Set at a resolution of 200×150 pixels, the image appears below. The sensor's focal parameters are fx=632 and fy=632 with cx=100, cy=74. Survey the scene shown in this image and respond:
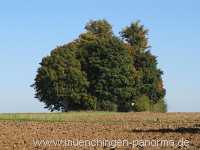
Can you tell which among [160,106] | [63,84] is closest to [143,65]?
[160,106]

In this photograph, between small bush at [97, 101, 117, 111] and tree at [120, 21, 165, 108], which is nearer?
small bush at [97, 101, 117, 111]

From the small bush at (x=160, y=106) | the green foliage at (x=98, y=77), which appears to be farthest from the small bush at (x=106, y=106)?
the small bush at (x=160, y=106)

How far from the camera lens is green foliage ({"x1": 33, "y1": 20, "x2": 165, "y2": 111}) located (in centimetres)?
8419

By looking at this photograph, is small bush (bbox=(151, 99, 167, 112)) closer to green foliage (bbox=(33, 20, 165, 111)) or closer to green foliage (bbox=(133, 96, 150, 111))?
green foliage (bbox=(33, 20, 165, 111))

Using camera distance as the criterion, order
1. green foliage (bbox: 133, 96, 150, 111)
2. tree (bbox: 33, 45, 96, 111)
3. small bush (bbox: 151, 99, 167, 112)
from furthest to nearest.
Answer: small bush (bbox: 151, 99, 167, 112), green foliage (bbox: 133, 96, 150, 111), tree (bbox: 33, 45, 96, 111)

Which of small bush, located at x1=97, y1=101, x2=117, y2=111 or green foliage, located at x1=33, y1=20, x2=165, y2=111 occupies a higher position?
green foliage, located at x1=33, y1=20, x2=165, y2=111

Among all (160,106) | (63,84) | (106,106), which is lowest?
(106,106)

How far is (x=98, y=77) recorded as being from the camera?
8681 centimetres

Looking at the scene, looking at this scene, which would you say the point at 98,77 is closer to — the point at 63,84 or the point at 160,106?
the point at 63,84

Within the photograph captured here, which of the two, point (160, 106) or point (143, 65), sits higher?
point (143, 65)

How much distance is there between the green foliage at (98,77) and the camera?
8419 centimetres

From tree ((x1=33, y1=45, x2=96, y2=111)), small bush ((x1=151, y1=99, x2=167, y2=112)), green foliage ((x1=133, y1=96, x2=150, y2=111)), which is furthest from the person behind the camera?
small bush ((x1=151, y1=99, x2=167, y2=112))

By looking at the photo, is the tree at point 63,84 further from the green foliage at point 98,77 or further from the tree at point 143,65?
the tree at point 143,65

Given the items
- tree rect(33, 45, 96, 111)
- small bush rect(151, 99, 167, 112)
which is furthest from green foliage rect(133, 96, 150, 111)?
tree rect(33, 45, 96, 111)
